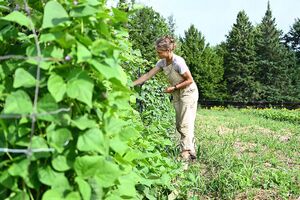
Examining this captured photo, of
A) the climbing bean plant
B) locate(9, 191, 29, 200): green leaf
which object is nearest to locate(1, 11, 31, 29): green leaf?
the climbing bean plant

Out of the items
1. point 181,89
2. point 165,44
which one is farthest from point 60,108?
point 181,89

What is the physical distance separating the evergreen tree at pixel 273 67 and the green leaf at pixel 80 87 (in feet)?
149

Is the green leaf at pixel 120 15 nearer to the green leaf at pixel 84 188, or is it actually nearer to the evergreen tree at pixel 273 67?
the green leaf at pixel 84 188

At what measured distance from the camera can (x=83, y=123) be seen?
1389mm

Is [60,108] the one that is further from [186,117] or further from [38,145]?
[186,117]

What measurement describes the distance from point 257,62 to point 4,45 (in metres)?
47.6

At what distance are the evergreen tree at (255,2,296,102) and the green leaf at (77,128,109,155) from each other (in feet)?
149

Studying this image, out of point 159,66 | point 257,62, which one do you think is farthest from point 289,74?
point 159,66

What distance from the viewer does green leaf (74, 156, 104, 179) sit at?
1.39 metres

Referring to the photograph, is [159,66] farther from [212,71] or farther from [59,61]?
[212,71]

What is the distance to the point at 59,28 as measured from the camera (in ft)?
4.58

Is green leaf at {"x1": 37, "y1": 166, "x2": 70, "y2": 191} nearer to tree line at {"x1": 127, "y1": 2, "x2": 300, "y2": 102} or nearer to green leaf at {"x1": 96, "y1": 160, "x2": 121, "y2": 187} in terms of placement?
green leaf at {"x1": 96, "y1": 160, "x2": 121, "y2": 187}

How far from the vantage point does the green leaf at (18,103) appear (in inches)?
52.0

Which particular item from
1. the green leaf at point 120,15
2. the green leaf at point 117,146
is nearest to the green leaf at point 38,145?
the green leaf at point 117,146
